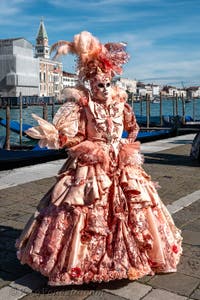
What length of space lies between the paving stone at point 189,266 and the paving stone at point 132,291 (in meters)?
0.44

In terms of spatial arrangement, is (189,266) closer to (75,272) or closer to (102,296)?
(102,296)

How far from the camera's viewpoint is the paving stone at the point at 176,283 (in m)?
3.09

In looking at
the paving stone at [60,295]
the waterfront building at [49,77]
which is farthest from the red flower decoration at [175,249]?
the waterfront building at [49,77]

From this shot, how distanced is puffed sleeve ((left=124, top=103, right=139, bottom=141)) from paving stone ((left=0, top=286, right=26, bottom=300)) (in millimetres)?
1517

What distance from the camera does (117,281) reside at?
317 cm

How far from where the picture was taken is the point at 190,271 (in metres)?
3.41

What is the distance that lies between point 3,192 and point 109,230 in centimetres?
356

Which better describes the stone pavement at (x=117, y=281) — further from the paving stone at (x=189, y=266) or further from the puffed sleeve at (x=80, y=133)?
the puffed sleeve at (x=80, y=133)

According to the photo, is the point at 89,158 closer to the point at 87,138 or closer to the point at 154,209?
the point at 87,138

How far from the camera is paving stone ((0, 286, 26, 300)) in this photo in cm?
298

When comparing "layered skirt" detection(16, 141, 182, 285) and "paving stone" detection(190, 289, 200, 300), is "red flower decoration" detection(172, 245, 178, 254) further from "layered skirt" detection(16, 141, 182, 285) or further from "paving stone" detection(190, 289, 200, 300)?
"paving stone" detection(190, 289, 200, 300)

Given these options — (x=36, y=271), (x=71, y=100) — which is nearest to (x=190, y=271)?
(x=36, y=271)

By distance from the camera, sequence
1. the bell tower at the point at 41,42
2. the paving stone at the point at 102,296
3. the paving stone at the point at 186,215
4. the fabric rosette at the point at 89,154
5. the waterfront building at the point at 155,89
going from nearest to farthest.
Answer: the paving stone at the point at 102,296
the fabric rosette at the point at 89,154
the paving stone at the point at 186,215
the bell tower at the point at 41,42
the waterfront building at the point at 155,89

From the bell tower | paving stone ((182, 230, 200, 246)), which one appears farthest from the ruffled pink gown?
the bell tower
